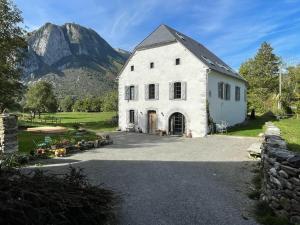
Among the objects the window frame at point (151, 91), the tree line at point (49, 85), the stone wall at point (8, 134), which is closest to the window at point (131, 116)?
the window frame at point (151, 91)

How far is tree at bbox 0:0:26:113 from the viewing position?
73.8 feet

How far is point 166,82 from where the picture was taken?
76.6 ft

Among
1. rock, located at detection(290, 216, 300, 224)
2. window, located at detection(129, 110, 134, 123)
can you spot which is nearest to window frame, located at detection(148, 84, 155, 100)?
window, located at detection(129, 110, 134, 123)

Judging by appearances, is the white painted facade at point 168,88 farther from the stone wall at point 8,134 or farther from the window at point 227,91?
the stone wall at point 8,134

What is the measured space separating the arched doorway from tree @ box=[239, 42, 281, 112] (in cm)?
2617

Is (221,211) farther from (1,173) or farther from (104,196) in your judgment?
(1,173)

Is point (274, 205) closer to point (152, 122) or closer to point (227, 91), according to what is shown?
point (152, 122)

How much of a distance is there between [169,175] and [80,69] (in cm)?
13940

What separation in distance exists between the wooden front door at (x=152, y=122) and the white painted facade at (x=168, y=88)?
0.32m

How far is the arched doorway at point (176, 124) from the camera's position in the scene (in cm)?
2281

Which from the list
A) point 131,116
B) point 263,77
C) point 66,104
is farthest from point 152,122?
point 66,104

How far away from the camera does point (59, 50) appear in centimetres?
17212

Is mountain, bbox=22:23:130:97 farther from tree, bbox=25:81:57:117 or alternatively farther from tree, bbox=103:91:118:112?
tree, bbox=25:81:57:117

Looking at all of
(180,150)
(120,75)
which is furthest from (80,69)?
(180,150)
